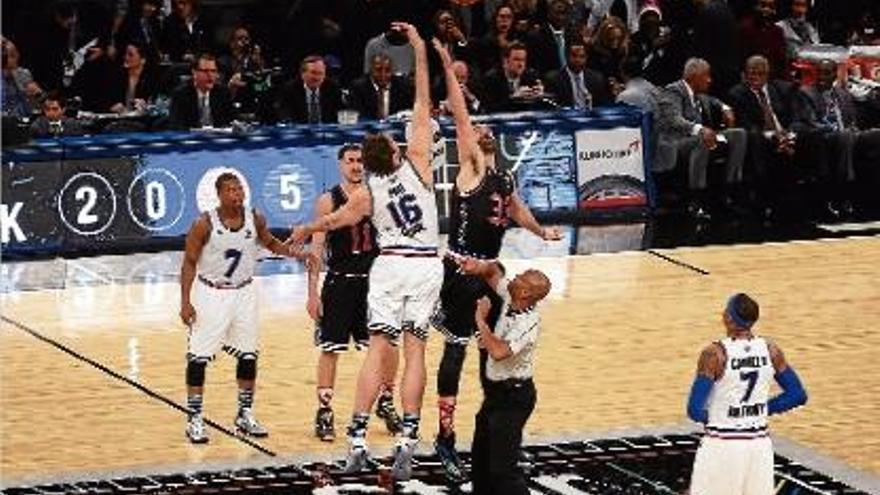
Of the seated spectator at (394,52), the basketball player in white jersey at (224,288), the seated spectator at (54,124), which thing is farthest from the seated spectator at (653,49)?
the basketball player in white jersey at (224,288)

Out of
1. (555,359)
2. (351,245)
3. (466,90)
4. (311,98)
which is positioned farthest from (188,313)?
(466,90)

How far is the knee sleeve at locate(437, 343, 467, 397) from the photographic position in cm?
1878

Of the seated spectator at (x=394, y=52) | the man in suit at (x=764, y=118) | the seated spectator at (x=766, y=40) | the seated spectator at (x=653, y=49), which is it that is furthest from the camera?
the seated spectator at (x=766, y=40)

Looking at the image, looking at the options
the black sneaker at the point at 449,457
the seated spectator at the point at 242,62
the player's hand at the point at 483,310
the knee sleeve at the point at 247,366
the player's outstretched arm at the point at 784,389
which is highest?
the seated spectator at the point at 242,62

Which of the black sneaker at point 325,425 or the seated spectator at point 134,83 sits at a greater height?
the seated spectator at point 134,83

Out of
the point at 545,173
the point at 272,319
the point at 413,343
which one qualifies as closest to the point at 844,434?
the point at 413,343

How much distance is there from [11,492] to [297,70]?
1180 cm

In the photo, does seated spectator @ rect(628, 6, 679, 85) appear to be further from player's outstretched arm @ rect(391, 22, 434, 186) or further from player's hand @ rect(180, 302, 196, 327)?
player's outstretched arm @ rect(391, 22, 434, 186)

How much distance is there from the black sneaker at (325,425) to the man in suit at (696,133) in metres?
9.73

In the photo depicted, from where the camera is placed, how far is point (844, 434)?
19.9m

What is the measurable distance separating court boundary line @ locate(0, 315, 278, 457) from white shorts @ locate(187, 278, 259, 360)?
578 mm

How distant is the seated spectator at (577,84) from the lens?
2920cm

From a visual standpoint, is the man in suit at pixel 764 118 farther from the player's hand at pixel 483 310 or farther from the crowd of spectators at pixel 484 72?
the player's hand at pixel 483 310

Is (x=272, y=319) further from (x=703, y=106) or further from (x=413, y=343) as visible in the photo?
(x=703, y=106)
